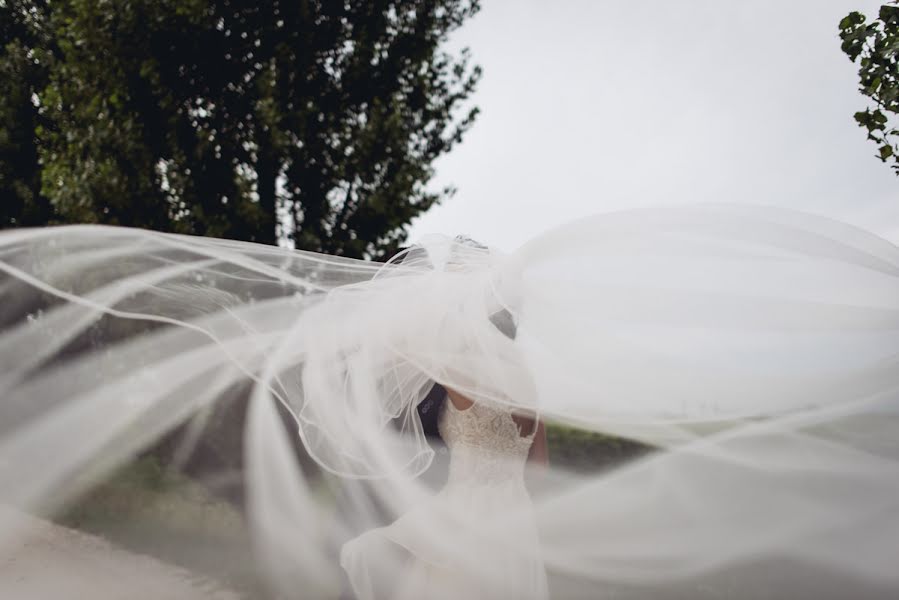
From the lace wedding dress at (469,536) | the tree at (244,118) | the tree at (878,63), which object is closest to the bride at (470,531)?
the lace wedding dress at (469,536)

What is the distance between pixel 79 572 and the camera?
4.26m

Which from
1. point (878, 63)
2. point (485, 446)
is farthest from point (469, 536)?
point (878, 63)

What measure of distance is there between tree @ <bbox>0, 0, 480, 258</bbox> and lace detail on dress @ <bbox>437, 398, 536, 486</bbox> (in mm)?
4370

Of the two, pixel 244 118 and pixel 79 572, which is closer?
pixel 79 572

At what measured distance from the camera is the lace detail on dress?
248 centimetres

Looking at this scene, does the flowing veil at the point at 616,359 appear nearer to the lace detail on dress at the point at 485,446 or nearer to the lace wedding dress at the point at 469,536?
the lace wedding dress at the point at 469,536

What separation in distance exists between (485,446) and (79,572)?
3689 mm

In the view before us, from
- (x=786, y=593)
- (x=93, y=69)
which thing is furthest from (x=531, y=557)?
(x=93, y=69)

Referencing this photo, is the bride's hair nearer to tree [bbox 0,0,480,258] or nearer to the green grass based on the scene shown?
the green grass

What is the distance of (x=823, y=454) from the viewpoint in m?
2.22

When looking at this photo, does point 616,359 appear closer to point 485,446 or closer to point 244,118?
point 485,446

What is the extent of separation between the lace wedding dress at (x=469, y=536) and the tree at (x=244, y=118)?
440 cm

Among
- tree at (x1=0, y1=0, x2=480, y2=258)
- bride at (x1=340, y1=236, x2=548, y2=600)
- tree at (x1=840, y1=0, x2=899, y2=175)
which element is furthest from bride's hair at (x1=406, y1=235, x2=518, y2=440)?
tree at (x1=0, y1=0, x2=480, y2=258)

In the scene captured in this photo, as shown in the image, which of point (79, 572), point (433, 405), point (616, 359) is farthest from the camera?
point (79, 572)
